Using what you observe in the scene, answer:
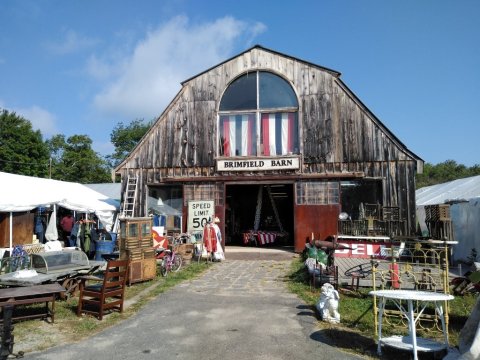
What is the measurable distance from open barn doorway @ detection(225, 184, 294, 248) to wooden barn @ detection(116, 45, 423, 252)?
13.3 ft

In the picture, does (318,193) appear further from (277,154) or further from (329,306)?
(329,306)

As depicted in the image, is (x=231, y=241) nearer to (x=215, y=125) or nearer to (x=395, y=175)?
(x=215, y=125)

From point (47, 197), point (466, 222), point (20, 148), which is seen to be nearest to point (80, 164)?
point (20, 148)

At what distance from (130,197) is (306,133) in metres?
8.19

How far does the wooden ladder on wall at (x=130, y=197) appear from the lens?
17172 millimetres

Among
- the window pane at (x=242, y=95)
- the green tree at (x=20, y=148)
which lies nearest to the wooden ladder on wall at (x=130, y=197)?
the window pane at (x=242, y=95)

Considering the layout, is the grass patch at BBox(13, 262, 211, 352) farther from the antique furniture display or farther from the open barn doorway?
the open barn doorway

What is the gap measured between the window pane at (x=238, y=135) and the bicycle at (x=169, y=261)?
549 centimetres

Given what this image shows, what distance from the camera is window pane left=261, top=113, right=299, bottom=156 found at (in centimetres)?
1639

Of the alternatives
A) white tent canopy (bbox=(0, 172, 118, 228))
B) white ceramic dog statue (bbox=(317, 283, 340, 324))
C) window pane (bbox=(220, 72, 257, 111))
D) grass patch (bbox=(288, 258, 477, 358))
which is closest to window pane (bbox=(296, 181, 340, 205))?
window pane (bbox=(220, 72, 257, 111))

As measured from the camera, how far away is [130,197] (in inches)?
682

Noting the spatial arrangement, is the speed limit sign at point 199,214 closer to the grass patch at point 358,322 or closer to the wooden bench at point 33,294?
the grass patch at point 358,322

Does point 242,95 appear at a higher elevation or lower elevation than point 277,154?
higher

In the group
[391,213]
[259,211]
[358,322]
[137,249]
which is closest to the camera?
[358,322]
